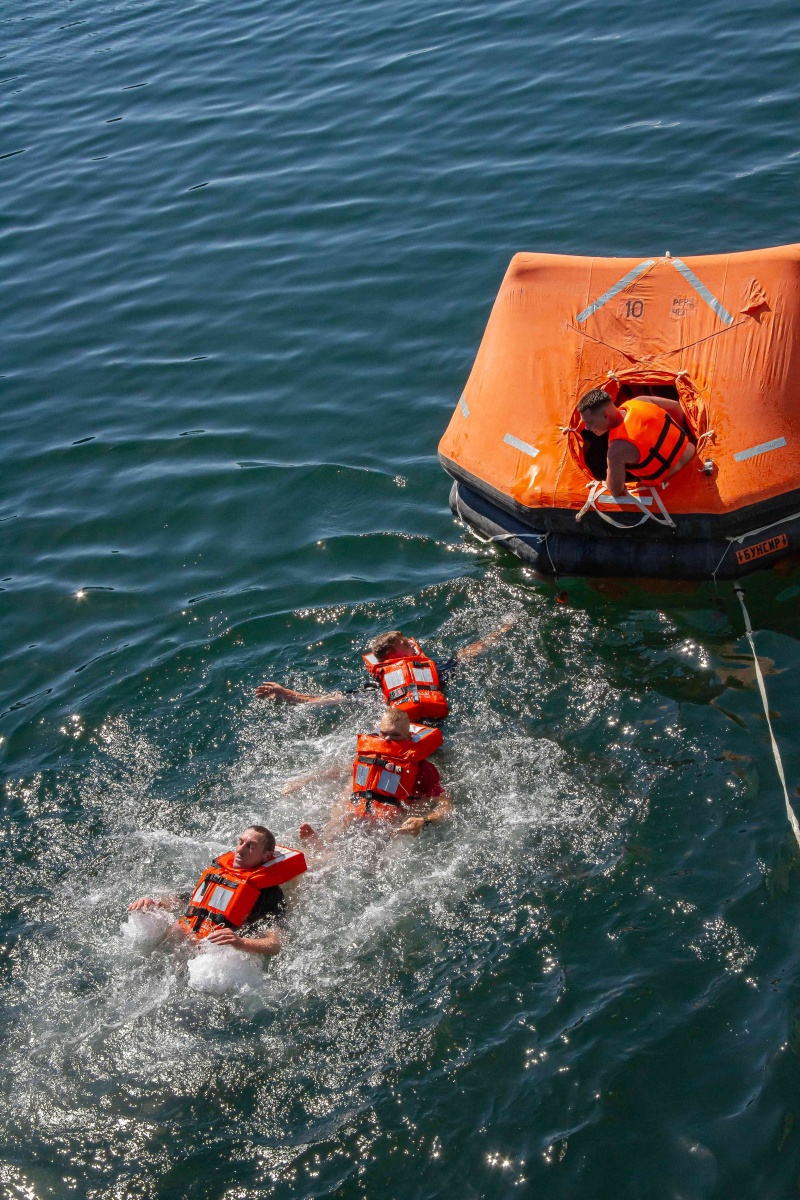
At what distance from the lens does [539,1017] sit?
16.8 ft

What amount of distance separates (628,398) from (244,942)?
15.3ft

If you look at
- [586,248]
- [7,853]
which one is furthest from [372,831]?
[586,248]

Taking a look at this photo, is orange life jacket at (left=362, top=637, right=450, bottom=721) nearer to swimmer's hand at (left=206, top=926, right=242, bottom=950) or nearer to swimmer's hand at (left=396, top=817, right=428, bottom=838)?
swimmer's hand at (left=396, top=817, right=428, bottom=838)

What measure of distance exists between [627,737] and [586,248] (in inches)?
255

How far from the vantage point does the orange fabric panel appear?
7.36 metres

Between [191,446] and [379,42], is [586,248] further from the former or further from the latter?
[379,42]

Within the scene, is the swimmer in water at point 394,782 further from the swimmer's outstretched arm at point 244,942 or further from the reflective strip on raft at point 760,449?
the reflective strip on raft at point 760,449

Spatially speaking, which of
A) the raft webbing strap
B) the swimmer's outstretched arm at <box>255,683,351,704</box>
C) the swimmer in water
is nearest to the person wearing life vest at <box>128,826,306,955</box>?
the swimmer in water

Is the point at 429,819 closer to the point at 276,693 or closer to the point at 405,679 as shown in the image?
→ the point at 405,679

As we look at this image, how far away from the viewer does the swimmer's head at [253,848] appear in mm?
5887

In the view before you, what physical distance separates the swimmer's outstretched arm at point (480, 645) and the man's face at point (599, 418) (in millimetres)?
1451

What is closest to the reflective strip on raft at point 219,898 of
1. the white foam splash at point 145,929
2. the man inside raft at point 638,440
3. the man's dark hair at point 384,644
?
the white foam splash at point 145,929

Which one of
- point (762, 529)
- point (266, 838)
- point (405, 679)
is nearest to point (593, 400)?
point (762, 529)

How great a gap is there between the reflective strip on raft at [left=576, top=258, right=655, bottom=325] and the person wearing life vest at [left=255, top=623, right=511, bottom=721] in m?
2.43
